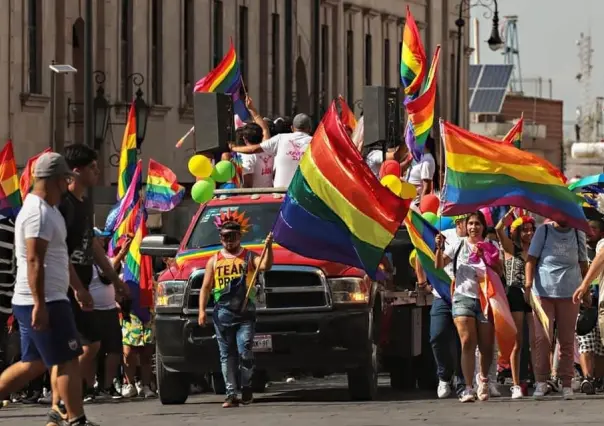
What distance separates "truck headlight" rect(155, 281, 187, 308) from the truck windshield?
701 mm

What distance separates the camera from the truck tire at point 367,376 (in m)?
18.9

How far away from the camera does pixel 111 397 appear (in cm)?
2150

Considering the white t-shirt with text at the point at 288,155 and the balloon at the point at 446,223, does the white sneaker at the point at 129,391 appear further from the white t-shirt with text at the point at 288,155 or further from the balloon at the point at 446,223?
the balloon at the point at 446,223

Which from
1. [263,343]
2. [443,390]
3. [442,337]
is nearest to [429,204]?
[442,337]

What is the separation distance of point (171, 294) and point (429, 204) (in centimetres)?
447

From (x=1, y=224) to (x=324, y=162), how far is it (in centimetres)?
311

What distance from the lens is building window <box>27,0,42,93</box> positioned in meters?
39.0

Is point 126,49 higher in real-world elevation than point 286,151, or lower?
higher

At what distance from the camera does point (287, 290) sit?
18.8 meters

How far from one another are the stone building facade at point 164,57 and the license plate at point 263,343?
17.7 meters

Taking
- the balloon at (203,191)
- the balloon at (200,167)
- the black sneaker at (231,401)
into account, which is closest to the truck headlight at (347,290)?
the black sneaker at (231,401)

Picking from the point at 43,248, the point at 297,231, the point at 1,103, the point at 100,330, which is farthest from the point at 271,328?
the point at 1,103

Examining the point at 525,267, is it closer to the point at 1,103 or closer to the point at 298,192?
the point at 298,192

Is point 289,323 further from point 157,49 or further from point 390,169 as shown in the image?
point 157,49
